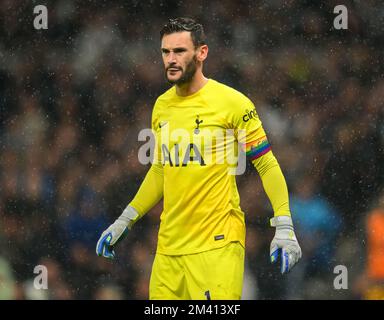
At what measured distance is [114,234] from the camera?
4.74 meters

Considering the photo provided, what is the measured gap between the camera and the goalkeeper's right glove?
4727 millimetres

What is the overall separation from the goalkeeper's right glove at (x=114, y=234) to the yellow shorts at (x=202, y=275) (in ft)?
1.06

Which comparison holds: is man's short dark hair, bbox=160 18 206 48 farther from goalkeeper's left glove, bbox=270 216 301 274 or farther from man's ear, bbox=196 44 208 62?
goalkeeper's left glove, bbox=270 216 301 274

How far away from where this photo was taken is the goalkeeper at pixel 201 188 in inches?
174

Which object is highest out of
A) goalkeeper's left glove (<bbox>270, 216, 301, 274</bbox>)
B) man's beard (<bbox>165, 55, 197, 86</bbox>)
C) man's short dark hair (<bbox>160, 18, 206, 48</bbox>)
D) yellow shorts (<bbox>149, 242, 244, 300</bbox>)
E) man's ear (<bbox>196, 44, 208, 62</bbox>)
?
man's short dark hair (<bbox>160, 18, 206, 48</bbox>)

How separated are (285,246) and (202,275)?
1.29ft

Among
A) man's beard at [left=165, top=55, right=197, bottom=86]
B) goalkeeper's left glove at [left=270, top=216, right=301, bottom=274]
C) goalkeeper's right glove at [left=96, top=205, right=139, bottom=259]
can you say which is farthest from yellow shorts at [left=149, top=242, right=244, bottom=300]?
man's beard at [left=165, top=55, right=197, bottom=86]

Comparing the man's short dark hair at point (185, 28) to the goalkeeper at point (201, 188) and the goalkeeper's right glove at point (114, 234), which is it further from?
the goalkeeper's right glove at point (114, 234)

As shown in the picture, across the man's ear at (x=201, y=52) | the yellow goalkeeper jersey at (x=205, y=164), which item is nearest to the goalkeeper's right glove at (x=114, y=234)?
the yellow goalkeeper jersey at (x=205, y=164)

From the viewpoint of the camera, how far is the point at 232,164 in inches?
177

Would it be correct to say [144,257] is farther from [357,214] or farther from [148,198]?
[148,198]

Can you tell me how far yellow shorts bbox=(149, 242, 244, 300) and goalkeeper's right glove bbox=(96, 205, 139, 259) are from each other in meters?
0.32

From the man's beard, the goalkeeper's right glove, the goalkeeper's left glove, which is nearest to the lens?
the goalkeeper's left glove

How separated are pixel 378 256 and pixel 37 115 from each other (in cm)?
248
